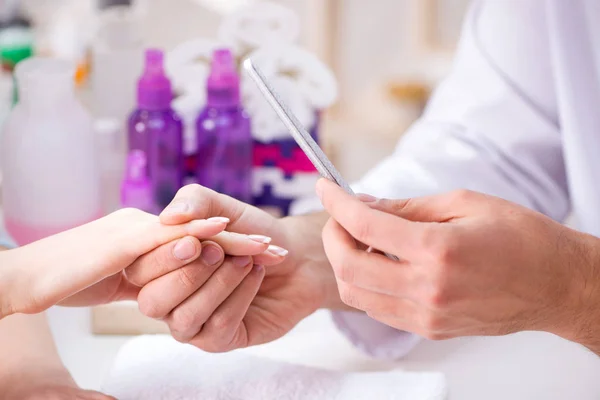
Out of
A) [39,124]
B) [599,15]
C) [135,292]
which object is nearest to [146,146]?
[39,124]

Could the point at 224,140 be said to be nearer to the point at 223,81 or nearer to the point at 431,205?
the point at 223,81

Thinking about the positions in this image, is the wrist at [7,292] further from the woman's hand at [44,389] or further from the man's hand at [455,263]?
the man's hand at [455,263]

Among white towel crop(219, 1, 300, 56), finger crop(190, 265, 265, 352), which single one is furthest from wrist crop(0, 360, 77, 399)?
white towel crop(219, 1, 300, 56)

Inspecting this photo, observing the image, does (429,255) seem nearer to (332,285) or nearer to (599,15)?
(332,285)

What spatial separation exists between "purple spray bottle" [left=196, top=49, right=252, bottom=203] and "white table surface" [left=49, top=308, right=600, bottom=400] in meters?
0.26

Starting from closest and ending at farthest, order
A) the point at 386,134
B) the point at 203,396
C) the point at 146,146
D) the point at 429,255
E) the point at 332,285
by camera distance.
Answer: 1. the point at 429,255
2. the point at 203,396
3. the point at 332,285
4. the point at 146,146
5. the point at 386,134

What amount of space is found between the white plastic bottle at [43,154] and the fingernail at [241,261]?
36cm

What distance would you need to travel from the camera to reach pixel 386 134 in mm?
2000

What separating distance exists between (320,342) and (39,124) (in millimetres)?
412

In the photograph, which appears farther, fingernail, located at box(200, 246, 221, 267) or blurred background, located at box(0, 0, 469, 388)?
blurred background, located at box(0, 0, 469, 388)

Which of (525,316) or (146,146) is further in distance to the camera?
(146,146)

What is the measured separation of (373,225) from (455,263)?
0.18 feet

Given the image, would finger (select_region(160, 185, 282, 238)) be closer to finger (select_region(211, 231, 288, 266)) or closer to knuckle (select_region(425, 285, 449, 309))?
finger (select_region(211, 231, 288, 266))

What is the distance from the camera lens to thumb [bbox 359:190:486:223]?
1.82 ft
